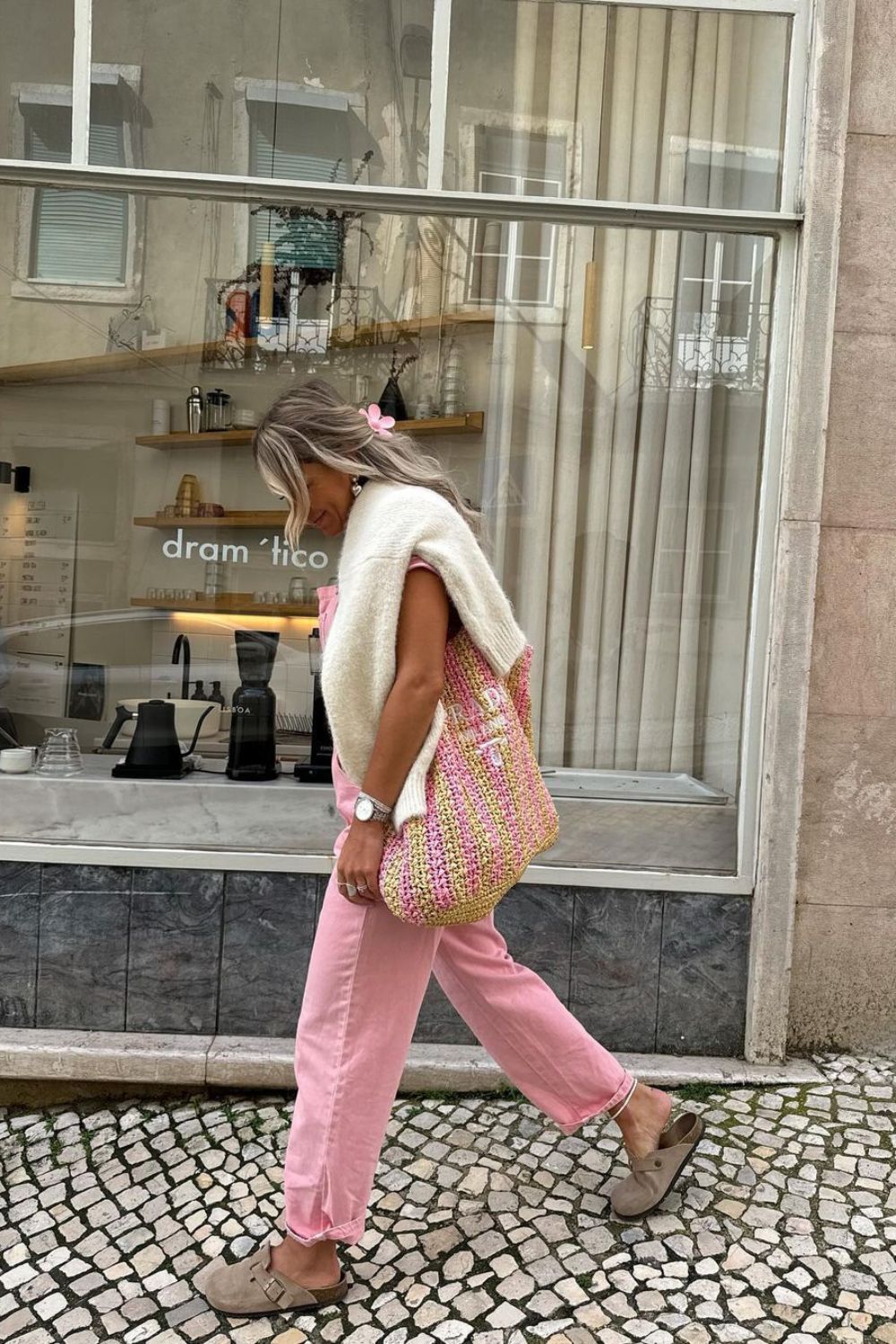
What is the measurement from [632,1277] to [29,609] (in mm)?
2951

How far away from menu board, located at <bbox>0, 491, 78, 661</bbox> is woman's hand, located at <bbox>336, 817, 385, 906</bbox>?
7.34ft

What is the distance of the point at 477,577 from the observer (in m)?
2.20

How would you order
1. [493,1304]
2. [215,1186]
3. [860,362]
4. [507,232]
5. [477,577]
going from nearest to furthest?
[477,577] → [493,1304] → [215,1186] → [860,362] → [507,232]

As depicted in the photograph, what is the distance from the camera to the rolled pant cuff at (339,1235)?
228 centimetres

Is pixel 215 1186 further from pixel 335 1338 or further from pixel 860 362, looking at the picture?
pixel 860 362

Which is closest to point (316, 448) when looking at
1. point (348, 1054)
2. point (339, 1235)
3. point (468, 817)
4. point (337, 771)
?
point (337, 771)

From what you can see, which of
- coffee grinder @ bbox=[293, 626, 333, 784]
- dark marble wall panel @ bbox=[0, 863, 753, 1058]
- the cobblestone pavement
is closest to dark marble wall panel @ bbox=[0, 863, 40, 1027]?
dark marble wall panel @ bbox=[0, 863, 753, 1058]

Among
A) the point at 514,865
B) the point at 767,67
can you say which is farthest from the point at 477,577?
the point at 767,67

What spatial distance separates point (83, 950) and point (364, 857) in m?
1.69

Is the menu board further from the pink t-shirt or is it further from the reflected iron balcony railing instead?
the reflected iron balcony railing

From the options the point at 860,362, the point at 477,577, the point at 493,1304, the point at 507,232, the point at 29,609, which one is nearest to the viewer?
the point at 477,577

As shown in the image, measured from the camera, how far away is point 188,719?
153 inches

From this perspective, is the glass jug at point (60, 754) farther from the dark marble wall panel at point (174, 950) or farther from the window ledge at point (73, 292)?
the window ledge at point (73, 292)

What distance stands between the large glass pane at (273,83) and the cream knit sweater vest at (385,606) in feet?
6.14
